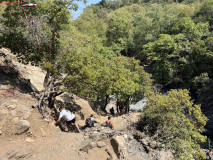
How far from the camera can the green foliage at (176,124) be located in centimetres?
802

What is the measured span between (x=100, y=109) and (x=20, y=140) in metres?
12.7

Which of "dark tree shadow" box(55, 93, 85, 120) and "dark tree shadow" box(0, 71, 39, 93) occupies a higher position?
"dark tree shadow" box(0, 71, 39, 93)

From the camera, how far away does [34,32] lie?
28.8 ft

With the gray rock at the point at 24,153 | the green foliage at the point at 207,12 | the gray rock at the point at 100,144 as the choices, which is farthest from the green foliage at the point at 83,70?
the green foliage at the point at 207,12

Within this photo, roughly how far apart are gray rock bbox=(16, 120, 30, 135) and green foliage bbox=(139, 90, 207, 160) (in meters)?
6.36

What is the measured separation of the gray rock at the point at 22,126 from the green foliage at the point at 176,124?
6.36 metres

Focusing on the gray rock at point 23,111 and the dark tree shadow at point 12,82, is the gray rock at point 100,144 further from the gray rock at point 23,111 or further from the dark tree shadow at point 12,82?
the dark tree shadow at point 12,82

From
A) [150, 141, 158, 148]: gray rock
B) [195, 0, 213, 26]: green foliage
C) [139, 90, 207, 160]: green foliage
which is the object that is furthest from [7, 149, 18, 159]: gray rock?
[195, 0, 213, 26]: green foliage

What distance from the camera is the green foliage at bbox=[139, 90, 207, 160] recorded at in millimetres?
8016

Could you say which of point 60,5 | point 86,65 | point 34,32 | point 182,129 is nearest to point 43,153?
point 86,65

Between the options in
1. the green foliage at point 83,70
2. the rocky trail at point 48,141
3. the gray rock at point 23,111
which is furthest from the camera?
the green foliage at point 83,70

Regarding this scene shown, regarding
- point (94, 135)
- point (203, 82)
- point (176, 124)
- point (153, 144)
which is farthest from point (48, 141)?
point (203, 82)

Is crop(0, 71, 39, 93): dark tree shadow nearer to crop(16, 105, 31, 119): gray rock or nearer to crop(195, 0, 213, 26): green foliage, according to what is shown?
crop(16, 105, 31, 119): gray rock

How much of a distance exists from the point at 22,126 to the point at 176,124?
7.80m
